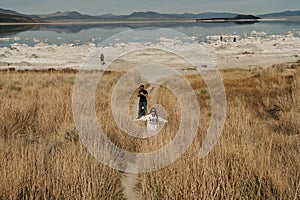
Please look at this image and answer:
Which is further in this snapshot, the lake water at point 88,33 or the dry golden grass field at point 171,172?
the lake water at point 88,33

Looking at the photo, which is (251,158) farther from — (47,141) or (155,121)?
(47,141)

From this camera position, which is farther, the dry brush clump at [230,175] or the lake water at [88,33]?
the lake water at [88,33]

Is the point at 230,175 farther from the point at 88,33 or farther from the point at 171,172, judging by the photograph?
the point at 88,33

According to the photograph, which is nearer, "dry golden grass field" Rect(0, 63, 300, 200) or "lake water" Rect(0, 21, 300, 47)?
"dry golden grass field" Rect(0, 63, 300, 200)

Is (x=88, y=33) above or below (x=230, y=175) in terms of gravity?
below

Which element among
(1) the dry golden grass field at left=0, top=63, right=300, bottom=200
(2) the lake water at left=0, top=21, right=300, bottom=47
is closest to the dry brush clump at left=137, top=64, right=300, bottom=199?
(1) the dry golden grass field at left=0, top=63, right=300, bottom=200

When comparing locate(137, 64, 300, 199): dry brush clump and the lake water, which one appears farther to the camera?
the lake water

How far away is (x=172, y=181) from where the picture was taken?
421cm

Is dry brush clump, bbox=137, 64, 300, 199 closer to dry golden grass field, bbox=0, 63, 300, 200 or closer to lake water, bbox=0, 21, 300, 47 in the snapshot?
dry golden grass field, bbox=0, 63, 300, 200

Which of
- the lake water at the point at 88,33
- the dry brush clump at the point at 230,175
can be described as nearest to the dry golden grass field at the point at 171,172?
the dry brush clump at the point at 230,175

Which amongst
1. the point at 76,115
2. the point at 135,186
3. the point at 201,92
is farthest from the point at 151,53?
the point at 135,186

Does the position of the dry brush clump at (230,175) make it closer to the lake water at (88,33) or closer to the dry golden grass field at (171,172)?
the dry golden grass field at (171,172)

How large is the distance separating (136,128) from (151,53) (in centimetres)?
3360

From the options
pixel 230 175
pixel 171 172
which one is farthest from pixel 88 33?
pixel 230 175
